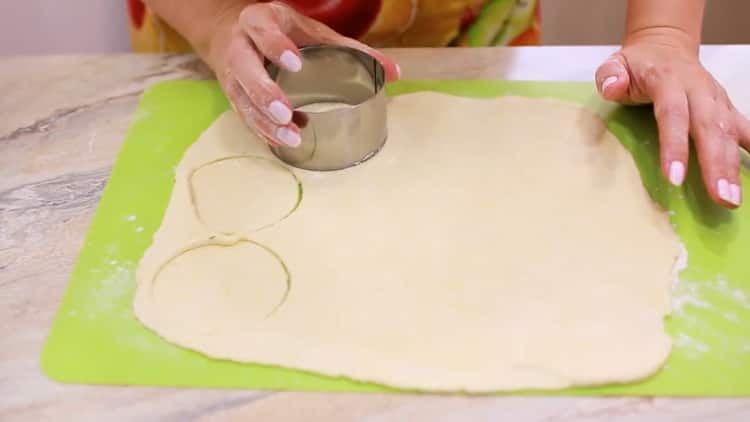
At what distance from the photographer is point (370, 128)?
747mm

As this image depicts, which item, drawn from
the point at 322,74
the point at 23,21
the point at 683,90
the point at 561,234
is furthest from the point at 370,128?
the point at 23,21

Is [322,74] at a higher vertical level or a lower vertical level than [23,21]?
higher

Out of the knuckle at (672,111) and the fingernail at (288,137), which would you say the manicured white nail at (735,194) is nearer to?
the knuckle at (672,111)

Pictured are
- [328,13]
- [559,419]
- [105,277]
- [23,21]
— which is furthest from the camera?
[23,21]

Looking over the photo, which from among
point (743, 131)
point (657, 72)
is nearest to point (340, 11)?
point (657, 72)

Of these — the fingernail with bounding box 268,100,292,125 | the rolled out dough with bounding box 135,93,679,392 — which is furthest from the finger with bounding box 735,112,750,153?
the fingernail with bounding box 268,100,292,125

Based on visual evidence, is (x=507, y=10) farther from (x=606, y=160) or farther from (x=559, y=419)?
(x=559, y=419)

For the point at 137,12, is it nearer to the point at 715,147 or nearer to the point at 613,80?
the point at 613,80

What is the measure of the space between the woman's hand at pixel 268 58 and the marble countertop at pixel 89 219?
0.15 metres

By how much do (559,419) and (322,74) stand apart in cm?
47

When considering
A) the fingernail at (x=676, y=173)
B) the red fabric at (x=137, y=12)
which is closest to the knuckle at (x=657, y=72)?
the fingernail at (x=676, y=173)

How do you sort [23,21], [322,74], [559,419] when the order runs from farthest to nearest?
1. [23,21]
2. [322,74]
3. [559,419]

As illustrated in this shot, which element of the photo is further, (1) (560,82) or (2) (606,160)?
(1) (560,82)

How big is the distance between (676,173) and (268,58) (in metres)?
0.44
